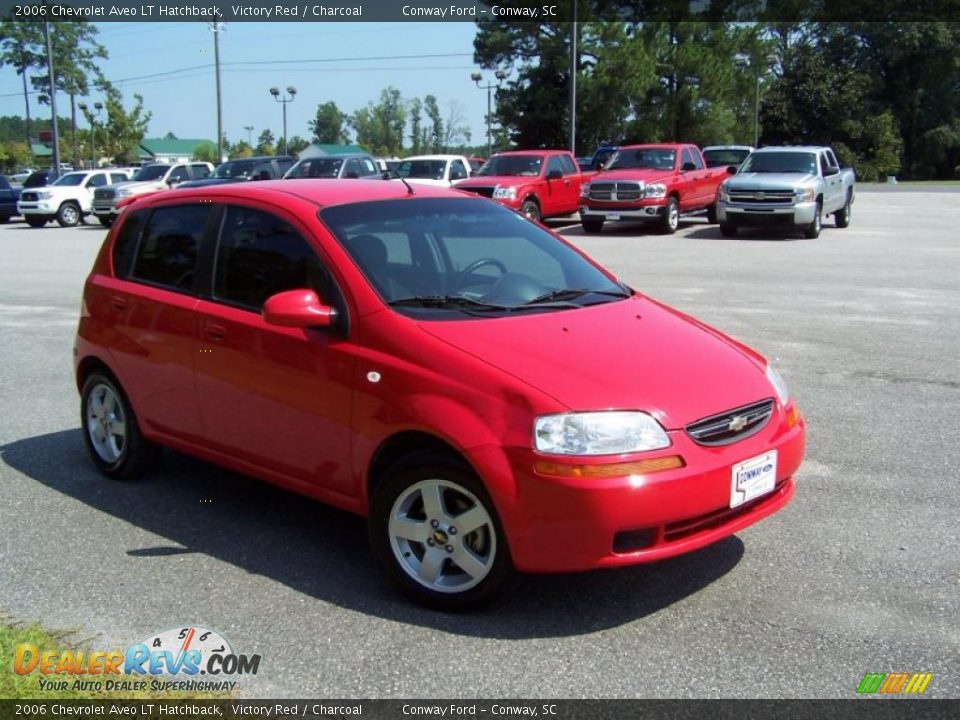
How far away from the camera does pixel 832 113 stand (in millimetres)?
59938

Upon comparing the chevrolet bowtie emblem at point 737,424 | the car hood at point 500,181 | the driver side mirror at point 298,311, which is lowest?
the chevrolet bowtie emblem at point 737,424

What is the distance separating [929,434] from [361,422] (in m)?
4.05

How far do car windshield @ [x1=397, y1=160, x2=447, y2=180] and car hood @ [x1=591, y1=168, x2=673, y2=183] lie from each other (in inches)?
192

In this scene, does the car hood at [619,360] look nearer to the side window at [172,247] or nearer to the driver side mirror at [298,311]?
the driver side mirror at [298,311]

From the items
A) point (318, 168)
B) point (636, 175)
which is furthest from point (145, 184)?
point (636, 175)

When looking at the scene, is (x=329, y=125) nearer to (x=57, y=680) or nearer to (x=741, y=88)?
(x=741, y=88)

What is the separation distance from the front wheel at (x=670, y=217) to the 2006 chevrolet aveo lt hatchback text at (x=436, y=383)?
1738cm

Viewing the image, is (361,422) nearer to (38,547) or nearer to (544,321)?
(544,321)

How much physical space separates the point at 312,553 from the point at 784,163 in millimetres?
18761

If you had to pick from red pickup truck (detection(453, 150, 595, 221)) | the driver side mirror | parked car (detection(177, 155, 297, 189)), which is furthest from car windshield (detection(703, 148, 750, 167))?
the driver side mirror

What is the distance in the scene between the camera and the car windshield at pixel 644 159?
75.7 feet

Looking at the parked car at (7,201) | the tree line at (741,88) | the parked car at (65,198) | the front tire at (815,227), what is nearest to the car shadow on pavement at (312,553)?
the front tire at (815,227)

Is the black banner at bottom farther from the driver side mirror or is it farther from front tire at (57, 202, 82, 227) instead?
front tire at (57, 202, 82, 227)

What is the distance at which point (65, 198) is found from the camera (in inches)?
1236
